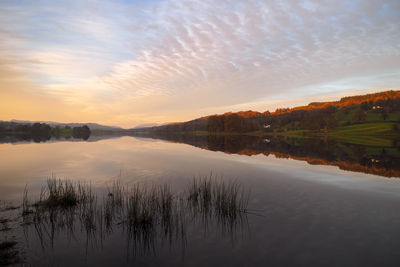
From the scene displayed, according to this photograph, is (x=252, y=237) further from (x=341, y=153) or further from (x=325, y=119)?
(x=325, y=119)

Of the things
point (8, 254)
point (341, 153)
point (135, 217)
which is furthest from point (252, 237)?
point (341, 153)

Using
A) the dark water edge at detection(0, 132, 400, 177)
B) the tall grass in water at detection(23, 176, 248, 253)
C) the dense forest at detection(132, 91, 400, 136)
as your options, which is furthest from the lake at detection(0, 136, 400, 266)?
the dense forest at detection(132, 91, 400, 136)

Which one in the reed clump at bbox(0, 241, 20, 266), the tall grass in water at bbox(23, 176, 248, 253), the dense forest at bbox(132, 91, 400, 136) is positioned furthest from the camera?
the dense forest at bbox(132, 91, 400, 136)

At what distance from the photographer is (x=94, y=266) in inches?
243

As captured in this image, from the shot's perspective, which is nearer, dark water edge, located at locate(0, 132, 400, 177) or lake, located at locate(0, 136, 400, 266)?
lake, located at locate(0, 136, 400, 266)

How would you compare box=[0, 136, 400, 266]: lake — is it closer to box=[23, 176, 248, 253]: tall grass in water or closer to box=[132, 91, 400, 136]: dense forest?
box=[23, 176, 248, 253]: tall grass in water

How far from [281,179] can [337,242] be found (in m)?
9.83

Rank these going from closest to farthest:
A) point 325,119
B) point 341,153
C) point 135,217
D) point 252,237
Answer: point 252,237, point 135,217, point 341,153, point 325,119

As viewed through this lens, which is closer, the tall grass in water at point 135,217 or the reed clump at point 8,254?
the reed clump at point 8,254

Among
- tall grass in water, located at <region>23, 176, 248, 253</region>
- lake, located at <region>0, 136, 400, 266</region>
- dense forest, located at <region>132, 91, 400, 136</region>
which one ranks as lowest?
lake, located at <region>0, 136, 400, 266</region>

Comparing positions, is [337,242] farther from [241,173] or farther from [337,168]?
[337,168]

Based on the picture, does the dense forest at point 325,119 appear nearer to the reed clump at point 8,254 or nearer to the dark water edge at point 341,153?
the dark water edge at point 341,153

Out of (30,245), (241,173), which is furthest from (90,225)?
(241,173)

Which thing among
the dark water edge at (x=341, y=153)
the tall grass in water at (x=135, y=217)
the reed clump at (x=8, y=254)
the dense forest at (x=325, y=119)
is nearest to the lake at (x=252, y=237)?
the tall grass in water at (x=135, y=217)
